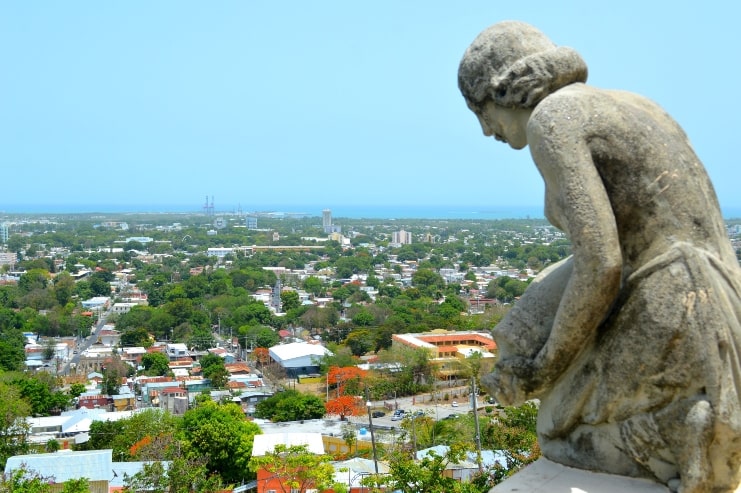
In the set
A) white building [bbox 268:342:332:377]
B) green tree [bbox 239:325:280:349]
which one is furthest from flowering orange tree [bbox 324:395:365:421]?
green tree [bbox 239:325:280:349]

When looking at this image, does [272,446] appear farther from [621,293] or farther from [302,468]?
[621,293]

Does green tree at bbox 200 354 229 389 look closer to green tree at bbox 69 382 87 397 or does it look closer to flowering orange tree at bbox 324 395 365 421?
green tree at bbox 69 382 87 397

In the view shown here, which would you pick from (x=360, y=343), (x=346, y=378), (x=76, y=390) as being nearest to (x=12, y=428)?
(x=76, y=390)

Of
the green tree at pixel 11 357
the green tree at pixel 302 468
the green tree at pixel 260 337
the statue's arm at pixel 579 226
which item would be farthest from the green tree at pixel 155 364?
the statue's arm at pixel 579 226

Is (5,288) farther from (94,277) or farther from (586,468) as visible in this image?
(586,468)

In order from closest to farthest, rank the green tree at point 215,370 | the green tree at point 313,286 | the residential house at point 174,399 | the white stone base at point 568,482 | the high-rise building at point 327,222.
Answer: the white stone base at point 568,482
the residential house at point 174,399
the green tree at point 215,370
the green tree at point 313,286
the high-rise building at point 327,222

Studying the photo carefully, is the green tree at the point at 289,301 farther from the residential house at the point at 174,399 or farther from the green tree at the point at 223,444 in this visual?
the green tree at the point at 223,444

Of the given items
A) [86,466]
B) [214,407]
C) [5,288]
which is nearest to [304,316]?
[5,288]
